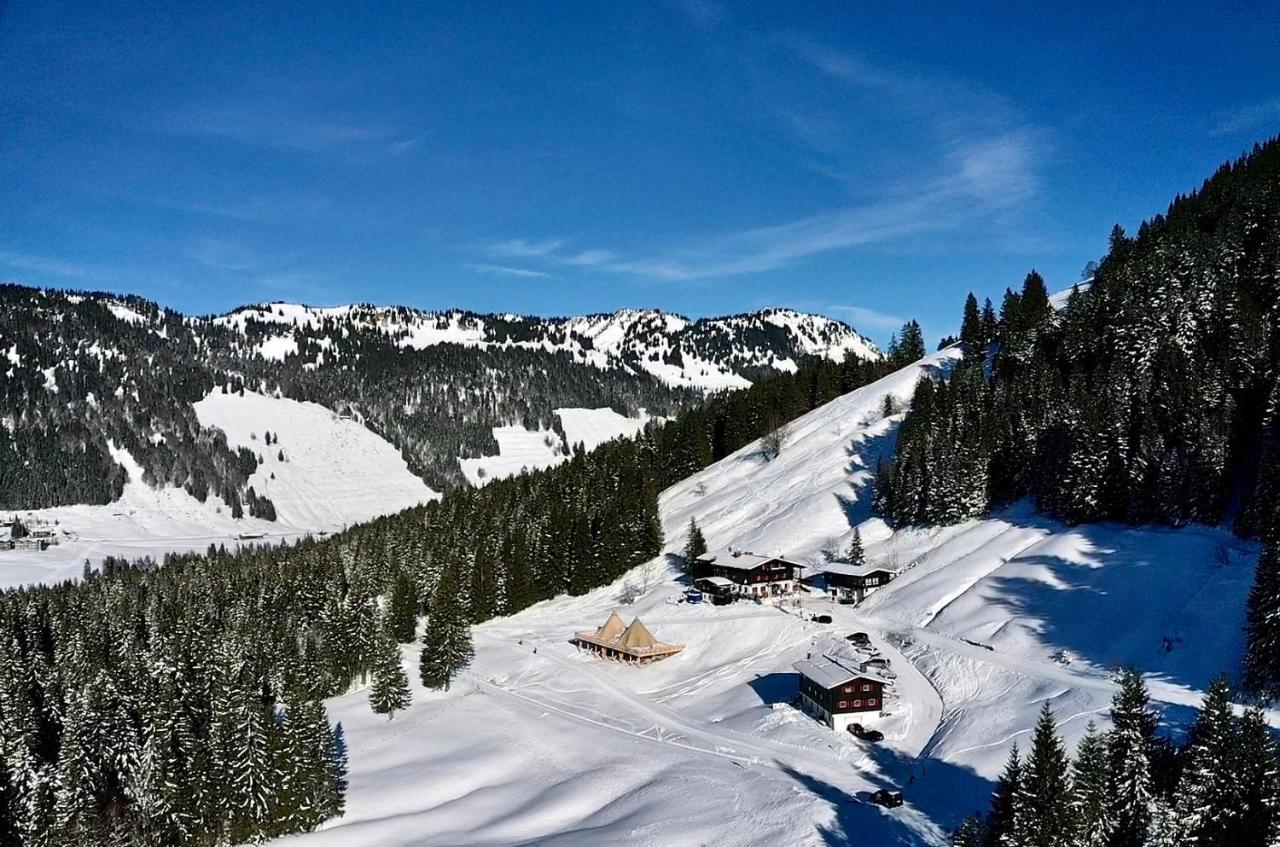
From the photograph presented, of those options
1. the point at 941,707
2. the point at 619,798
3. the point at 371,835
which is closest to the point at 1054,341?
the point at 941,707

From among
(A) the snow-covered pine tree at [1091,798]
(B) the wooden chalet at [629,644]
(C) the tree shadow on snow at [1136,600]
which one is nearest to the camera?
(A) the snow-covered pine tree at [1091,798]

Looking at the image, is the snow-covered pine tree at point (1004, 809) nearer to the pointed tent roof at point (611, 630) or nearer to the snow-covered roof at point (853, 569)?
the snow-covered roof at point (853, 569)

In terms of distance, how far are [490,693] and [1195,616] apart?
54.7 meters

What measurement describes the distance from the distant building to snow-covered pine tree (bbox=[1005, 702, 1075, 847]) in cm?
4947

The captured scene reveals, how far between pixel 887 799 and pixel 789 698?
19.0 meters

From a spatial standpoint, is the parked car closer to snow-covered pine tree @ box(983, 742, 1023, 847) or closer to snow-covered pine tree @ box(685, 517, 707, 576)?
snow-covered pine tree @ box(983, 742, 1023, 847)

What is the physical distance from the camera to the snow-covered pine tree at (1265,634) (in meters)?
41.8

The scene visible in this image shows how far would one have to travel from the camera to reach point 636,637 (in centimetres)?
7275

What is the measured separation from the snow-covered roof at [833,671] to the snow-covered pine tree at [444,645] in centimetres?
3260

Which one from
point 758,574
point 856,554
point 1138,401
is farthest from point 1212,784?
point 1138,401

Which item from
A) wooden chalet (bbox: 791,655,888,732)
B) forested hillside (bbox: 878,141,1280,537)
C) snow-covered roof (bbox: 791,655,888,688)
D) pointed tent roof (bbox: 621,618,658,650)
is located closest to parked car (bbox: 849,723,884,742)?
A: wooden chalet (bbox: 791,655,888,732)

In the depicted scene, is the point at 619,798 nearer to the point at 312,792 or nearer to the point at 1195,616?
the point at 312,792

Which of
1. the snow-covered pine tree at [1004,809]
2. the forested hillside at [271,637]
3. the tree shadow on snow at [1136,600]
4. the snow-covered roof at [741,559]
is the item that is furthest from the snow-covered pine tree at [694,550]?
the snow-covered pine tree at [1004,809]

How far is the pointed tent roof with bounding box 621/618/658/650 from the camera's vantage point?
72.6m
